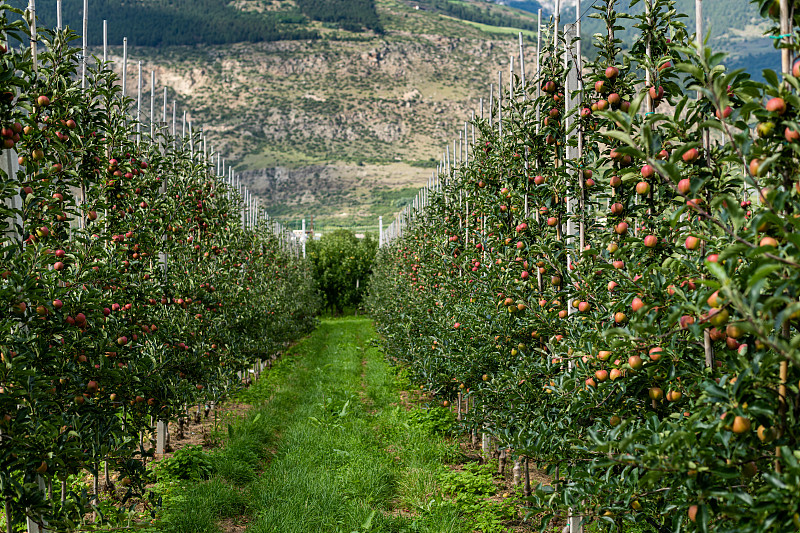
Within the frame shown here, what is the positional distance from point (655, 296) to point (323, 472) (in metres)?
4.44

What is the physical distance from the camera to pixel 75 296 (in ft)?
9.61

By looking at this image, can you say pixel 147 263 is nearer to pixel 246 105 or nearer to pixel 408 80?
pixel 246 105

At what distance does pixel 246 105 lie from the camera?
68.9 metres

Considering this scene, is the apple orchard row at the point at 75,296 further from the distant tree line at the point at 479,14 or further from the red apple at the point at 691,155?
the distant tree line at the point at 479,14

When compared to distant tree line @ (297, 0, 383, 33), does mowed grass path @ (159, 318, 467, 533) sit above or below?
below

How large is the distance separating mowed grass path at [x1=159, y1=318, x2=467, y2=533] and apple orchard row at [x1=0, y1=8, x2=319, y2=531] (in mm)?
867

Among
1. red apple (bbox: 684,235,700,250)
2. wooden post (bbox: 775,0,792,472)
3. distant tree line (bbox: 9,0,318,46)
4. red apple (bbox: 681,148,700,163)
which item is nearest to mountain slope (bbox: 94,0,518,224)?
distant tree line (bbox: 9,0,318,46)

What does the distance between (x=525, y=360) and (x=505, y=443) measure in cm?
71

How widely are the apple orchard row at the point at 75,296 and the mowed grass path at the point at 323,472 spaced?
2.84 ft

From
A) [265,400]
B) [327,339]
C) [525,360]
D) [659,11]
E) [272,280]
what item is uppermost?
[659,11]

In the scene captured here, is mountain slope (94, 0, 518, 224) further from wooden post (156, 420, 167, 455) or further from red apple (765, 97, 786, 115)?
red apple (765, 97, 786, 115)

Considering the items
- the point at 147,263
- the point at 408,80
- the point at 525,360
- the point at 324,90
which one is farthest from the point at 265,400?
the point at 408,80

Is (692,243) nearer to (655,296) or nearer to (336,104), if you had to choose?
(655,296)

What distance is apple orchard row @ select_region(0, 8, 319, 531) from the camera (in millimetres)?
2457
